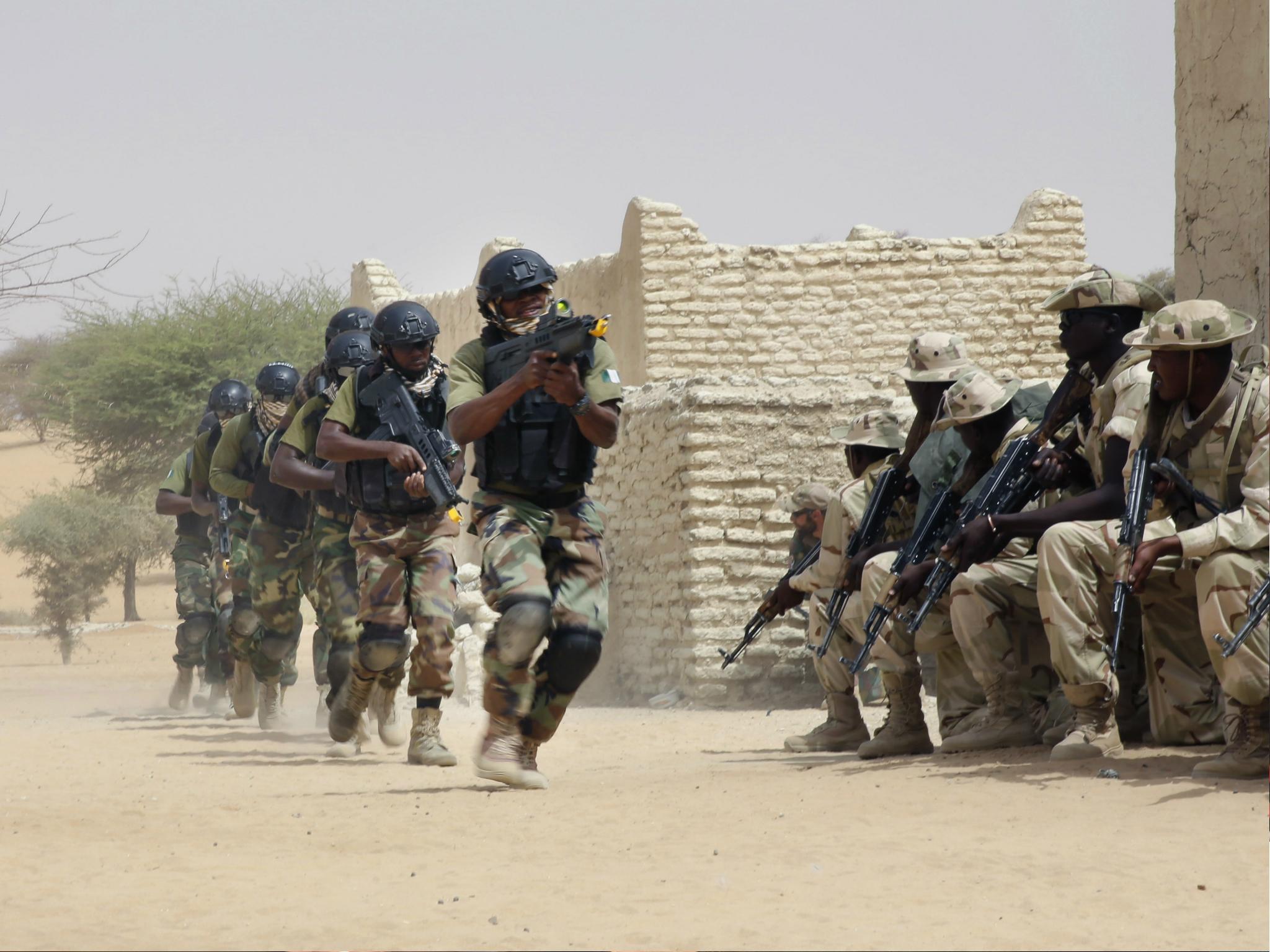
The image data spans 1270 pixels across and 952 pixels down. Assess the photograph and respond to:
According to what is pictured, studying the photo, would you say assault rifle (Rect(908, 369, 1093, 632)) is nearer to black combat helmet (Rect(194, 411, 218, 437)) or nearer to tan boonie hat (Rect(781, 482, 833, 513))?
tan boonie hat (Rect(781, 482, 833, 513))

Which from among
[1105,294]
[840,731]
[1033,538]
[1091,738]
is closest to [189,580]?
[840,731]

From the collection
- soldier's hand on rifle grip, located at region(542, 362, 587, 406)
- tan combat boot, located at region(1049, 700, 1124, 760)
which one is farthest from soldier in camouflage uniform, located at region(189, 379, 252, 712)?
tan combat boot, located at region(1049, 700, 1124, 760)

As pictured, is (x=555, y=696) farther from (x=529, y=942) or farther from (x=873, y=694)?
(x=873, y=694)

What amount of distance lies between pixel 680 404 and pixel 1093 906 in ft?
24.3

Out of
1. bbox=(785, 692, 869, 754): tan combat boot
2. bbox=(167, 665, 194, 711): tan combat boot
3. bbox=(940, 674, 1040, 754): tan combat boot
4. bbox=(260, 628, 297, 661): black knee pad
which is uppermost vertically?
bbox=(260, 628, 297, 661): black knee pad

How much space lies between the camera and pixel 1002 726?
19.2 ft

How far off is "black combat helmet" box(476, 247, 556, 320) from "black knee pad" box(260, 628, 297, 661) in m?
3.80

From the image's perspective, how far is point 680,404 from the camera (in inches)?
423

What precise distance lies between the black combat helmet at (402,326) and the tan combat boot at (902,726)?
7.86ft

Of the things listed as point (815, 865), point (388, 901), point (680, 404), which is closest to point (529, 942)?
point (388, 901)

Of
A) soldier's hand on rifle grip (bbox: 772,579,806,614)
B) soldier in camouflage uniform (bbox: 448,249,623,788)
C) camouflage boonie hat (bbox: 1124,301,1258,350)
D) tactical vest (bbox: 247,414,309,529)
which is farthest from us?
tactical vest (bbox: 247,414,309,529)

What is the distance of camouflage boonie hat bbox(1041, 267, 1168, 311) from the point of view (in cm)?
590

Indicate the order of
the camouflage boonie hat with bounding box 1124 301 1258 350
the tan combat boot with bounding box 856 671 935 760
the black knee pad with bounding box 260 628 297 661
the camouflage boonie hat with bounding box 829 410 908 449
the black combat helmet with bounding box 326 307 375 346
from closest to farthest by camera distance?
the camouflage boonie hat with bounding box 1124 301 1258 350
the tan combat boot with bounding box 856 671 935 760
the camouflage boonie hat with bounding box 829 410 908 449
the black combat helmet with bounding box 326 307 375 346
the black knee pad with bounding box 260 628 297 661

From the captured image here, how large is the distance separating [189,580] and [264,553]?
2966 millimetres
